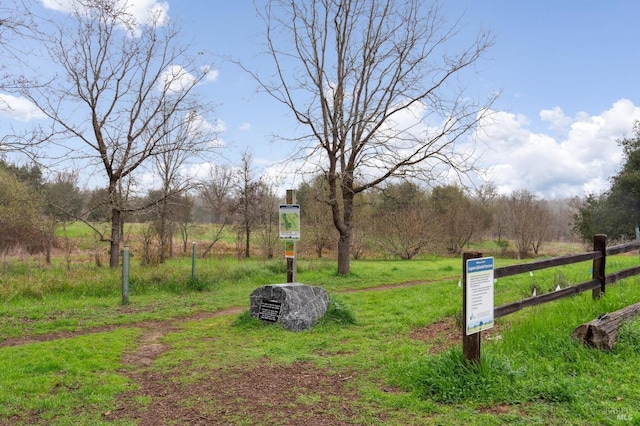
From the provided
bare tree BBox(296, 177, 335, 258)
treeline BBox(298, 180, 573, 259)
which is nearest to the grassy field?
treeline BBox(298, 180, 573, 259)

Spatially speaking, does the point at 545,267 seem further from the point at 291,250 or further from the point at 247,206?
the point at 247,206

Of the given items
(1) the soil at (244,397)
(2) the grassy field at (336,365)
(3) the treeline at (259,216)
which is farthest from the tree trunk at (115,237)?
(1) the soil at (244,397)

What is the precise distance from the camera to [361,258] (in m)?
31.3

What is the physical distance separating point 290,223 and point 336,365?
184 inches

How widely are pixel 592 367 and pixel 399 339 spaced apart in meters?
2.75

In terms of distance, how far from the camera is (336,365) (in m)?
6.03

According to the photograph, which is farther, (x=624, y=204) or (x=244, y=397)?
(x=624, y=204)

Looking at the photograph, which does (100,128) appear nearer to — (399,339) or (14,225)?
(14,225)

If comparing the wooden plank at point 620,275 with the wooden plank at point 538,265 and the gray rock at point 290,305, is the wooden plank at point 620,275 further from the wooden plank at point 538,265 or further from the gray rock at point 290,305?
the gray rock at point 290,305

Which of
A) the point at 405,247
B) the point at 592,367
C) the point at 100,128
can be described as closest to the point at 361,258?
the point at 405,247

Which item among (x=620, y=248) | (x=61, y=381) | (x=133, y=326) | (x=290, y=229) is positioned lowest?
(x=133, y=326)

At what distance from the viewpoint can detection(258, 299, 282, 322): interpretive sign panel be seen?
27.4 ft

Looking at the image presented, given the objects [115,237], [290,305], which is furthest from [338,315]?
[115,237]

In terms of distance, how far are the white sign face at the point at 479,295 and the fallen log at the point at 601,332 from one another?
1.34m
